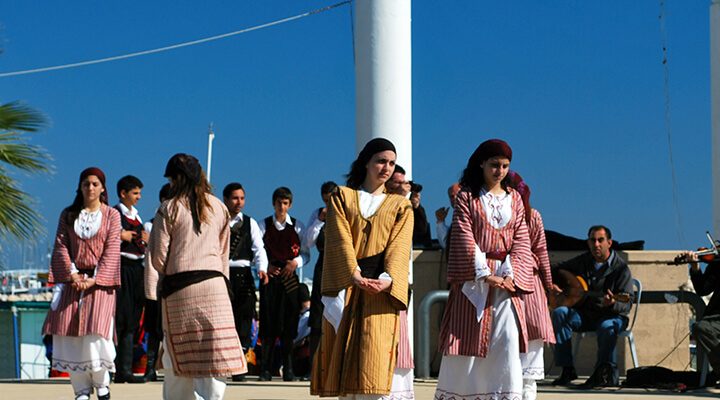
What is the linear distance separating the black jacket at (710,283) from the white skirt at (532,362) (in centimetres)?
279

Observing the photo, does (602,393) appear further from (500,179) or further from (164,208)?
(164,208)

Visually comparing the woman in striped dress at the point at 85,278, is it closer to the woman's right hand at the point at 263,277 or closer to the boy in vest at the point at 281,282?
the woman's right hand at the point at 263,277

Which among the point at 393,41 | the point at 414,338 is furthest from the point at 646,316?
the point at 393,41

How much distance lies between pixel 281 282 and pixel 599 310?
282 cm

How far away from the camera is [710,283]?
10.9 metres

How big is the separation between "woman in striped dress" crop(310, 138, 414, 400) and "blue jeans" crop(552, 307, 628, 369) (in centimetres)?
414

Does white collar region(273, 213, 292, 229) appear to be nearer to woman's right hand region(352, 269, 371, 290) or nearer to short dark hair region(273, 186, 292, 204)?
short dark hair region(273, 186, 292, 204)

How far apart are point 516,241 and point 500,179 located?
37 cm

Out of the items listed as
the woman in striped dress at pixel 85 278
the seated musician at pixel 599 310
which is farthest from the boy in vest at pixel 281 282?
the woman in striped dress at pixel 85 278

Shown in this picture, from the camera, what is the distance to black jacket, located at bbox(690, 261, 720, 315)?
10.8m

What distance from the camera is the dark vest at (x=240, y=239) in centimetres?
1146

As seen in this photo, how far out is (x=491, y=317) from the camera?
7.57m

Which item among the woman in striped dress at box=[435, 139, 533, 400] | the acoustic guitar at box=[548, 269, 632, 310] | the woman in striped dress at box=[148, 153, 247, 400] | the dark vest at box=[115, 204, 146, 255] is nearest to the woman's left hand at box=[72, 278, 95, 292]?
the woman in striped dress at box=[148, 153, 247, 400]

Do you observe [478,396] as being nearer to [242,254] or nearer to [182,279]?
[182,279]
